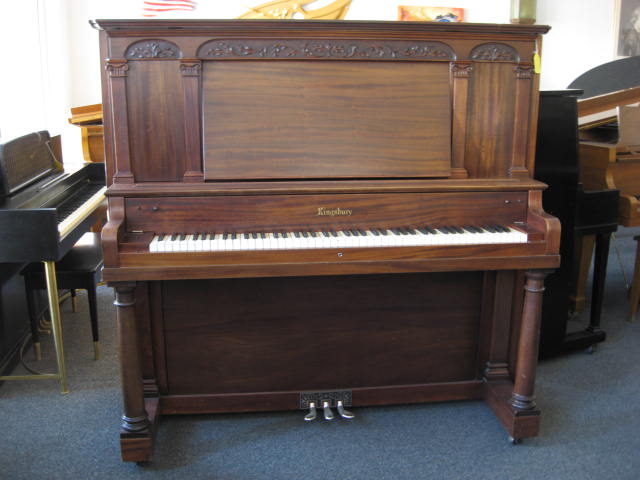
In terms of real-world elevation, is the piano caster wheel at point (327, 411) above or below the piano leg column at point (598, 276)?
below

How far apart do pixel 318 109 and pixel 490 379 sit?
1338 millimetres

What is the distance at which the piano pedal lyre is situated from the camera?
2500 millimetres

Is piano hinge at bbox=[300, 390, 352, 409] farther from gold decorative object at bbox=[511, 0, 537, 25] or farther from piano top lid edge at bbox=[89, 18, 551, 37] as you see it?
gold decorative object at bbox=[511, 0, 537, 25]

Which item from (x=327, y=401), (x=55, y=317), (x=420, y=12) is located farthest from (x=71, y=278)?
(x=420, y=12)

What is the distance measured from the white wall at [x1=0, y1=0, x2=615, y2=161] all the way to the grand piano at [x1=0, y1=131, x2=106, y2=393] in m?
0.85

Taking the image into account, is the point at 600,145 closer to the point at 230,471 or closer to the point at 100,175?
the point at 230,471

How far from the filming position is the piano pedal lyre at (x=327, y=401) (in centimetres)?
250

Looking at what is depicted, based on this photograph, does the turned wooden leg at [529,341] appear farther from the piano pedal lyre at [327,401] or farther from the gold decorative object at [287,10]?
the gold decorative object at [287,10]

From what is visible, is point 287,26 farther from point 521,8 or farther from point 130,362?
point 521,8

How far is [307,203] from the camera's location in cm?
219


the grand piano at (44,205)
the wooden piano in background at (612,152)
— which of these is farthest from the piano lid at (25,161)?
the wooden piano in background at (612,152)

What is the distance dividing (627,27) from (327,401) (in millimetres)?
5746

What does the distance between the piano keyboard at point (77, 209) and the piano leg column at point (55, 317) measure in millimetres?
167

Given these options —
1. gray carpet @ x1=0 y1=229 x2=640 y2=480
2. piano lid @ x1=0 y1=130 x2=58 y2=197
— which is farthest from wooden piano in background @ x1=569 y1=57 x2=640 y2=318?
piano lid @ x1=0 y1=130 x2=58 y2=197
